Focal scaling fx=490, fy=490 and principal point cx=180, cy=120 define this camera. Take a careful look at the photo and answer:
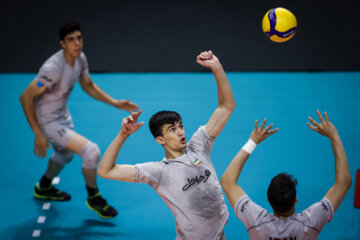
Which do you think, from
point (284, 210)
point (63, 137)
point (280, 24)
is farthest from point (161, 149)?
point (284, 210)

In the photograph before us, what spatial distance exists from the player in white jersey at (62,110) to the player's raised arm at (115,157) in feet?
5.56

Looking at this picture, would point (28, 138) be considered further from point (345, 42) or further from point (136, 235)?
point (345, 42)

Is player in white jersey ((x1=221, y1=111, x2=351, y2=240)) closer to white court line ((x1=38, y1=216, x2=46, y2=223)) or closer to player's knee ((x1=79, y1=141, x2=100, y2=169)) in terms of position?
player's knee ((x1=79, y1=141, x2=100, y2=169))

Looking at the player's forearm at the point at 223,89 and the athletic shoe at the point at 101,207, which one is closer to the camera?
the player's forearm at the point at 223,89

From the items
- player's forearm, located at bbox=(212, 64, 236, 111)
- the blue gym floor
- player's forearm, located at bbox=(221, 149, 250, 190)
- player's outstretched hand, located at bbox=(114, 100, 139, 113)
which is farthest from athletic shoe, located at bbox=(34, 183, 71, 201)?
player's forearm, located at bbox=(221, 149, 250, 190)

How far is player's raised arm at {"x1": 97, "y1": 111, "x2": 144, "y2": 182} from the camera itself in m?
3.48

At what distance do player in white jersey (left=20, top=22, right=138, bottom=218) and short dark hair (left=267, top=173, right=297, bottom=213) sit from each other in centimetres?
270

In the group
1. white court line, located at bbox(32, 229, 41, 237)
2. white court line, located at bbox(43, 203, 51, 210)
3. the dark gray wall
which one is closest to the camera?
white court line, located at bbox(32, 229, 41, 237)

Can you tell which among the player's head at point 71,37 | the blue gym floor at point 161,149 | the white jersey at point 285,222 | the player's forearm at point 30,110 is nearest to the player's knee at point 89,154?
the player's forearm at point 30,110

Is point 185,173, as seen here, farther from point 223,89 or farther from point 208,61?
point 208,61

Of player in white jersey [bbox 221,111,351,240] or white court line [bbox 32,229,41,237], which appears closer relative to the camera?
player in white jersey [bbox 221,111,351,240]

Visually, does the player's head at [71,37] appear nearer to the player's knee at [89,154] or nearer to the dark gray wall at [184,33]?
the player's knee at [89,154]

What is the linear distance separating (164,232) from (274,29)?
7.96 feet

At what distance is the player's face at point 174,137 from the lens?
383 centimetres
